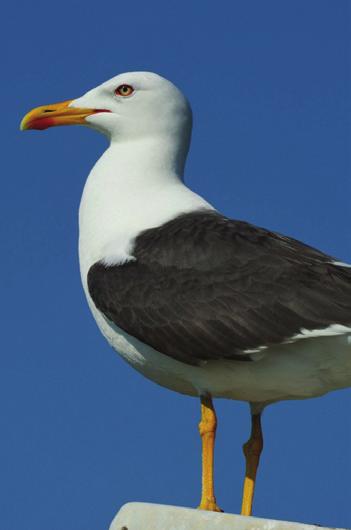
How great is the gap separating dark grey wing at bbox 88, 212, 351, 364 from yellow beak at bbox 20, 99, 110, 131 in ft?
6.17

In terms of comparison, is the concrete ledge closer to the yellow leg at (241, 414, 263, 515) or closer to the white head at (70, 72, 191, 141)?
the yellow leg at (241, 414, 263, 515)

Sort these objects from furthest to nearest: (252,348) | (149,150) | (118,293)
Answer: (149,150)
(118,293)
(252,348)

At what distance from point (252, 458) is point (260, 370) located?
999 millimetres

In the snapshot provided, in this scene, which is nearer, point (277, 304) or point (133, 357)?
point (277, 304)

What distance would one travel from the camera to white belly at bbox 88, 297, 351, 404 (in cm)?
750

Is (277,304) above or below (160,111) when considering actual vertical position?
below

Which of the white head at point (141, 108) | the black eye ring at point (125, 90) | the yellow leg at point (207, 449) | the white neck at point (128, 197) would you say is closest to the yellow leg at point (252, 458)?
the yellow leg at point (207, 449)

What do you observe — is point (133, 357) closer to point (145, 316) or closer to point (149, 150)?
point (145, 316)

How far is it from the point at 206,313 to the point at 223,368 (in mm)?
393

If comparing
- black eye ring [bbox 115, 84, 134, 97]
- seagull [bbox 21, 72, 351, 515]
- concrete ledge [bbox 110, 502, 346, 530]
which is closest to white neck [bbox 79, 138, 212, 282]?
seagull [bbox 21, 72, 351, 515]

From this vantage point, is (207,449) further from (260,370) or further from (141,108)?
(141,108)

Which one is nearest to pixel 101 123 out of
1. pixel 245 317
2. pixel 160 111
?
pixel 160 111

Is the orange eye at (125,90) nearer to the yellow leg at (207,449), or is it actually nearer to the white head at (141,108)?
the white head at (141,108)

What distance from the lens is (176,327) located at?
7.72m
